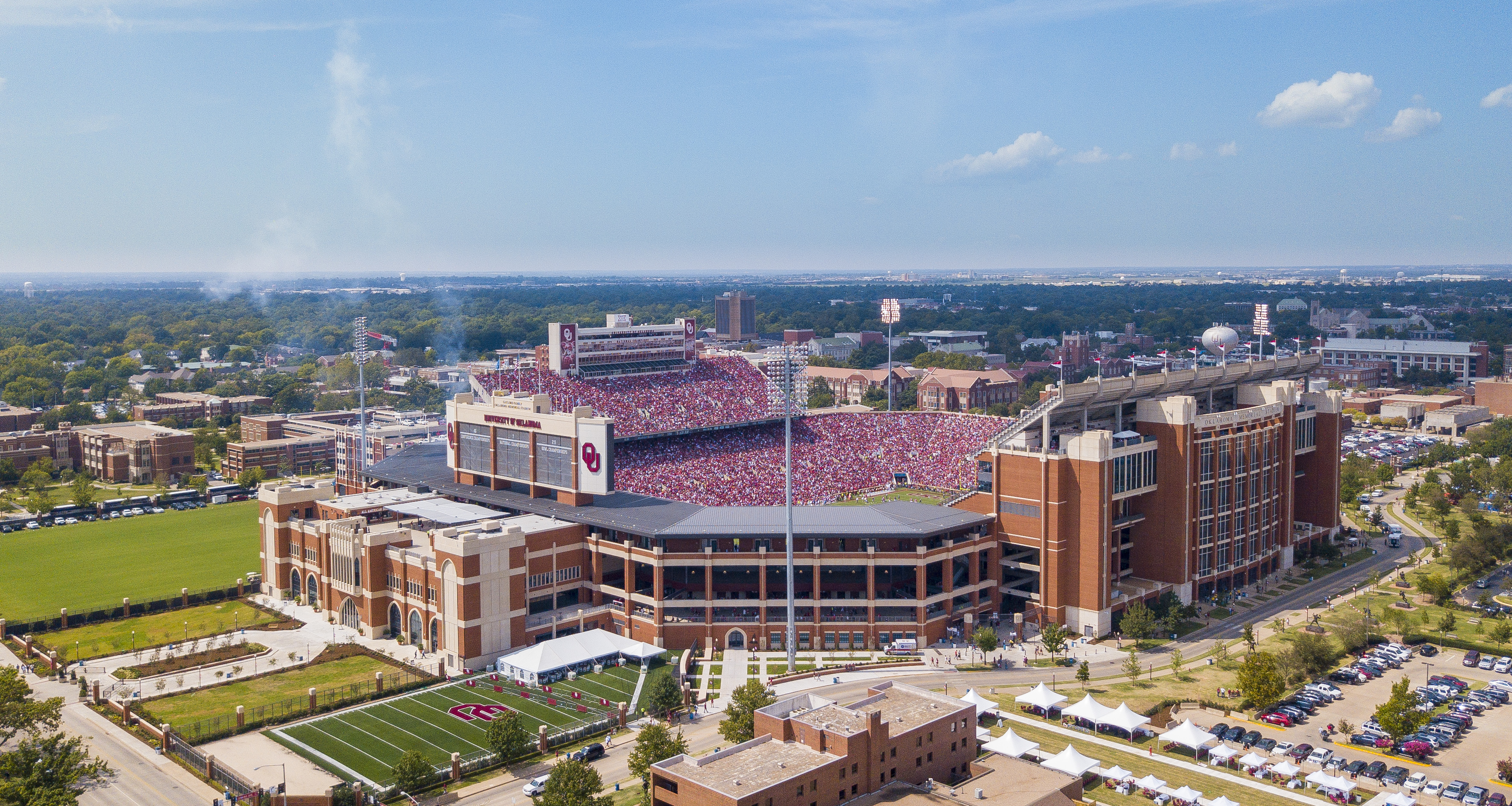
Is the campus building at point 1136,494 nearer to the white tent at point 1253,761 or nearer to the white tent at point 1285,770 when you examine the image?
the white tent at point 1253,761

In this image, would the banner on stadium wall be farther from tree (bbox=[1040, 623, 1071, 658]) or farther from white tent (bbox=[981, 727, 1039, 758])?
white tent (bbox=[981, 727, 1039, 758])

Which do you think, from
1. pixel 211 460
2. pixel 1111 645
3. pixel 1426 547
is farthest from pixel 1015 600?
pixel 211 460

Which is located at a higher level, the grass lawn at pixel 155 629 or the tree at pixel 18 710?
the tree at pixel 18 710

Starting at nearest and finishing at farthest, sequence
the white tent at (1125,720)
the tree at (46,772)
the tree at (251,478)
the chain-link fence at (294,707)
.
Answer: the tree at (46,772) < the white tent at (1125,720) < the chain-link fence at (294,707) < the tree at (251,478)

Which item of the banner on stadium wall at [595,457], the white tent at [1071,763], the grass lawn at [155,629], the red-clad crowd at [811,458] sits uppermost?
the banner on stadium wall at [595,457]

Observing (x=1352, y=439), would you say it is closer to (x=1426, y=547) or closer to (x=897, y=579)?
(x=1426, y=547)

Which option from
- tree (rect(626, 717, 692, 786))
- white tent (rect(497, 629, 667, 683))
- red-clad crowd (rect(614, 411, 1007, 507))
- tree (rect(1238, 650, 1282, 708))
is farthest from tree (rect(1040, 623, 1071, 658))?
red-clad crowd (rect(614, 411, 1007, 507))

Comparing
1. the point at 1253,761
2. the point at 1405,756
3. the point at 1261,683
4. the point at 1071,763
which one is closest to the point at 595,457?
the point at 1071,763

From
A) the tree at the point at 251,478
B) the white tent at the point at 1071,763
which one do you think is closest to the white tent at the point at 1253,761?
the white tent at the point at 1071,763
